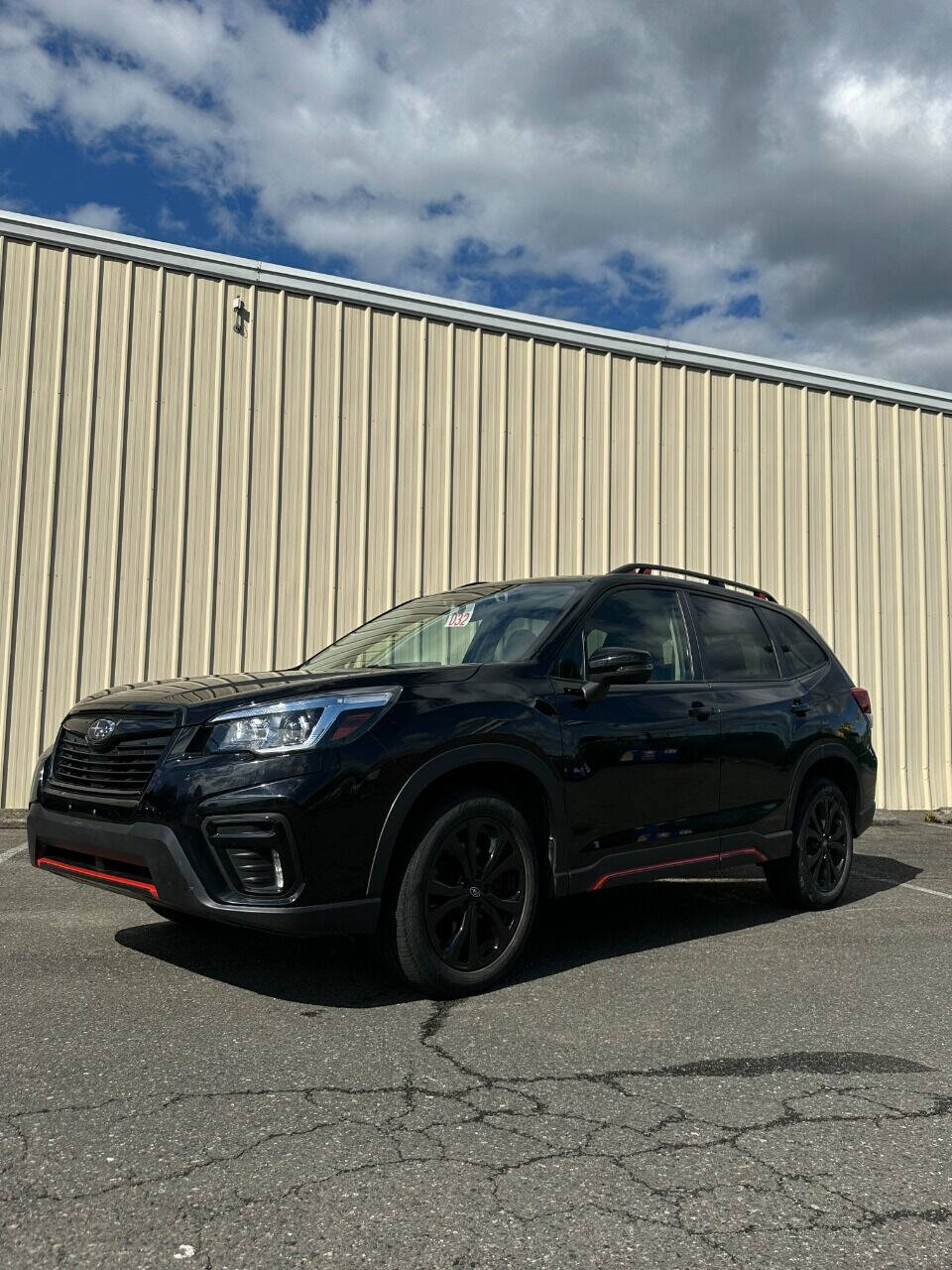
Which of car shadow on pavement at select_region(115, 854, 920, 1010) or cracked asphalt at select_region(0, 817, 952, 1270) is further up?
car shadow on pavement at select_region(115, 854, 920, 1010)

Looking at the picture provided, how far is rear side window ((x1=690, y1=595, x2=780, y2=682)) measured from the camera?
583cm

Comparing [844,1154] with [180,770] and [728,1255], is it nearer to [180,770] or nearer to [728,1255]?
[728,1255]

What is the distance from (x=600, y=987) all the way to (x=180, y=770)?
1.87m

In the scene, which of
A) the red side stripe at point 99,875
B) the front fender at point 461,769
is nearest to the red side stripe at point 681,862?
the front fender at point 461,769

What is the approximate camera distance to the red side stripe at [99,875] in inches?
159

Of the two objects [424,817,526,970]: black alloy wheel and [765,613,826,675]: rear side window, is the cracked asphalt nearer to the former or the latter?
[424,817,526,970]: black alloy wheel

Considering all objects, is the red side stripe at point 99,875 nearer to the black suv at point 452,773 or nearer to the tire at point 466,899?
the black suv at point 452,773

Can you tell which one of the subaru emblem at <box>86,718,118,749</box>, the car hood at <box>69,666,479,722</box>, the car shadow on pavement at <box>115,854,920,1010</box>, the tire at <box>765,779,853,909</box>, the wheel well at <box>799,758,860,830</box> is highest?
the car hood at <box>69,666,479,722</box>

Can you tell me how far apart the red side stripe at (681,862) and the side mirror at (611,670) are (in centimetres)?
77

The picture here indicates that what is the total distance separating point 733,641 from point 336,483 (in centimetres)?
571

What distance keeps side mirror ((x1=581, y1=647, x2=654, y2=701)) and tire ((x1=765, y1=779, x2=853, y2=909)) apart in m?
1.79

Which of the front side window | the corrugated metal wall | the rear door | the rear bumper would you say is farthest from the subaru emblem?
the corrugated metal wall

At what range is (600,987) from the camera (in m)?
4.52

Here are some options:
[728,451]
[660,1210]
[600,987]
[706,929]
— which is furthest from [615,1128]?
[728,451]
